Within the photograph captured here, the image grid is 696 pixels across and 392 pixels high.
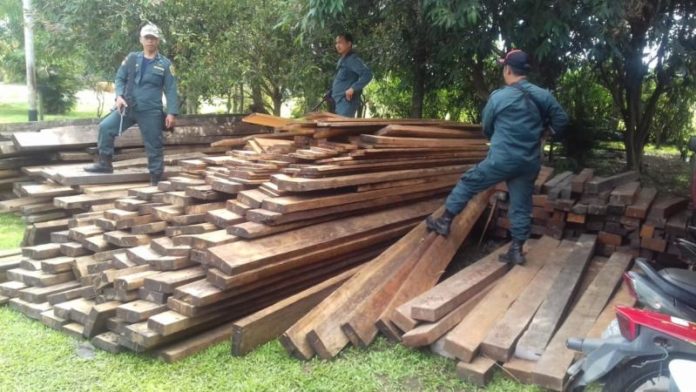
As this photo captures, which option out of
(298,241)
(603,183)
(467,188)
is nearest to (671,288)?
(467,188)

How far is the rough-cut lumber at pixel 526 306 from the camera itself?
3.46 m

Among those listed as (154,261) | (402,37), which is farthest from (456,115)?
(154,261)

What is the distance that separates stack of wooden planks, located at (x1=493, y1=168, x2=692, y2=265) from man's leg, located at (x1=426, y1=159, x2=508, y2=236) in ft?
2.85

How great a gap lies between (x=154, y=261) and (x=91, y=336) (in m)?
0.71

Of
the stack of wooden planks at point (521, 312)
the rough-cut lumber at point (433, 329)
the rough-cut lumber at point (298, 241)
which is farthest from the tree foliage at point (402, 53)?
the rough-cut lumber at point (433, 329)

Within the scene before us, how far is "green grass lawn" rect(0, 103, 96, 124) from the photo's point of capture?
62.6 ft

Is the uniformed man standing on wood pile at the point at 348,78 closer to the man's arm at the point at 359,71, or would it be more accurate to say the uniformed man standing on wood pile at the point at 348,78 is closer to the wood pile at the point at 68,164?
the man's arm at the point at 359,71

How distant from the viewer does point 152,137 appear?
6.48 m

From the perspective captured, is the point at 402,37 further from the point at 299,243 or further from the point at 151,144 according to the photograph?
the point at 299,243

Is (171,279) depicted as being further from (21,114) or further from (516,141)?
(21,114)

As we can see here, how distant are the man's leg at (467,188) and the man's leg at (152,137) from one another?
336 centimetres

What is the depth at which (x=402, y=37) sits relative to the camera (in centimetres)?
840

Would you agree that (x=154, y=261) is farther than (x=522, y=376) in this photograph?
Yes

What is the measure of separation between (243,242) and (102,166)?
10.2 ft
